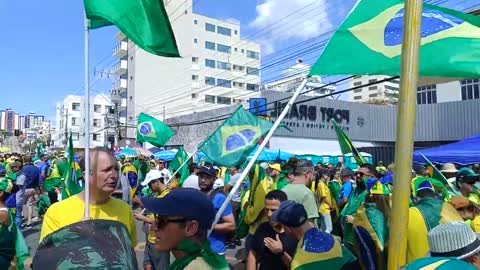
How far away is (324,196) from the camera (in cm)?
873

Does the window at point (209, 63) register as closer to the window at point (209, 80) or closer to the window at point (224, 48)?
the window at point (209, 80)

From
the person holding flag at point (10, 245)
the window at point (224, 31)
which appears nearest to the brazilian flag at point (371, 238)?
the person holding flag at point (10, 245)

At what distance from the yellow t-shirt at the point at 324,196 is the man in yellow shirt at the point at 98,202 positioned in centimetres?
586

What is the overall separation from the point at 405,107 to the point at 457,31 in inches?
63.8

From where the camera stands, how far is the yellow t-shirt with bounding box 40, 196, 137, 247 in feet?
9.82

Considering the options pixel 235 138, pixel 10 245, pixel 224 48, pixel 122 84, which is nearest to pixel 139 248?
pixel 235 138

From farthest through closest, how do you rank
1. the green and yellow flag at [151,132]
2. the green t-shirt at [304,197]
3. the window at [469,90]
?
the window at [469,90] < the green and yellow flag at [151,132] < the green t-shirt at [304,197]

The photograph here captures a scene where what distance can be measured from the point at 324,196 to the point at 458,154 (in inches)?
→ 262

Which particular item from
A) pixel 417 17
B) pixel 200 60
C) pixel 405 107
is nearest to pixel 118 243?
pixel 405 107

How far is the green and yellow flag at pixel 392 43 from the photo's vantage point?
10.6 ft

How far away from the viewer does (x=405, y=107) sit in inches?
84.4

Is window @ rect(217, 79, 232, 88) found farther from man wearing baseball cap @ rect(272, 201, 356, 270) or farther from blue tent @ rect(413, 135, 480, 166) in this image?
man wearing baseball cap @ rect(272, 201, 356, 270)

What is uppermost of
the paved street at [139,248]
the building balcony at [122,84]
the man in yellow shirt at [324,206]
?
the building balcony at [122,84]

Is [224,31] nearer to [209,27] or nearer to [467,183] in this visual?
[209,27]
